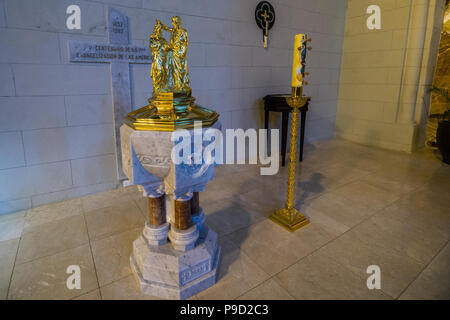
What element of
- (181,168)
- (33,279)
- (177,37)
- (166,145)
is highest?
(177,37)

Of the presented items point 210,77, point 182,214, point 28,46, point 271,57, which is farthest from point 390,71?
point 28,46

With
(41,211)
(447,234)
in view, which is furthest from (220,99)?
(447,234)

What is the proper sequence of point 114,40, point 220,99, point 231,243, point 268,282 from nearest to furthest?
point 268,282, point 231,243, point 114,40, point 220,99

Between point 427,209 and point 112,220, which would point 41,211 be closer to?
point 112,220

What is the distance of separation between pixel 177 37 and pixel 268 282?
137 centimetres

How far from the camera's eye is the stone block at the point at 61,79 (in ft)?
7.10

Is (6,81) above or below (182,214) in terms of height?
above

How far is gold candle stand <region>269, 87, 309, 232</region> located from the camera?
1.93 m

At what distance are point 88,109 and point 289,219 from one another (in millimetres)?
1968

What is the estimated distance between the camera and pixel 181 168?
1.29 metres

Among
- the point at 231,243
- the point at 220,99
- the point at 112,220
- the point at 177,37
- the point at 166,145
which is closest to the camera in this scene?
the point at 166,145

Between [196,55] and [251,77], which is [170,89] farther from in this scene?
[251,77]

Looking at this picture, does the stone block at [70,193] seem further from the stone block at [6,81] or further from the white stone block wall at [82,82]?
the stone block at [6,81]

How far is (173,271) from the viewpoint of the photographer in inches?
55.0
